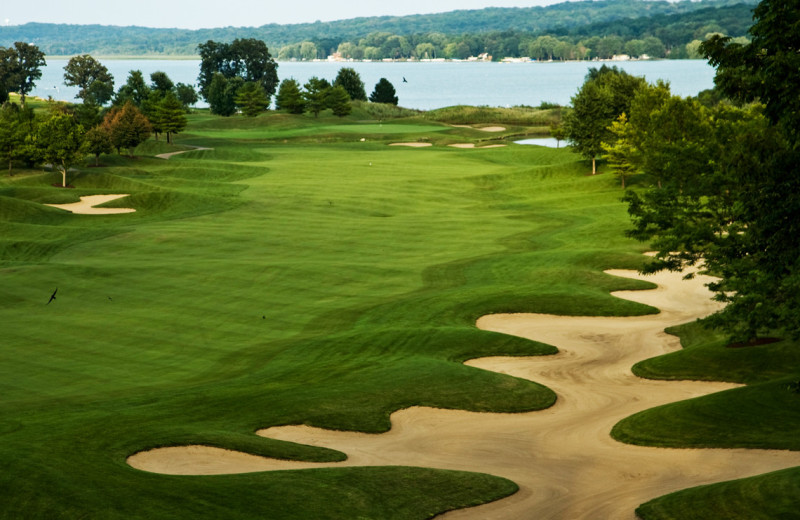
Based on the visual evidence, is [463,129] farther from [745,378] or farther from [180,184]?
[745,378]

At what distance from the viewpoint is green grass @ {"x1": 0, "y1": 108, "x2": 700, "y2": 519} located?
763 inches

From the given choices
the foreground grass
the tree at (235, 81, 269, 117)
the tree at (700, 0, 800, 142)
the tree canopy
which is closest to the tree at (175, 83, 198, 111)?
the tree at (235, 81, 269, 117)

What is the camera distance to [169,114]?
378ft

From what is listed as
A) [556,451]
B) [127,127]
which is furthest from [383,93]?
[556,451]

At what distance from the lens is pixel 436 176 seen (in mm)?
92000

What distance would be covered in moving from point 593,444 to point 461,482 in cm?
559

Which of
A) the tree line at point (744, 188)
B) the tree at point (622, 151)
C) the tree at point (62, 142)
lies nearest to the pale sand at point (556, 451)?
the tree line at point (744, 188)

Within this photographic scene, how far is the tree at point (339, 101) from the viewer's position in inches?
6139

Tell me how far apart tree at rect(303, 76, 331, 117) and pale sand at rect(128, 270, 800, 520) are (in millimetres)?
126704

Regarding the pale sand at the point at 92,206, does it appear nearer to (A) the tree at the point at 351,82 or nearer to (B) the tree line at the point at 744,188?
(B) the tree line at the point at 744,188

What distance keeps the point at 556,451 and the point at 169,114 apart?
326ft

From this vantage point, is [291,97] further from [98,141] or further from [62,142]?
[62,142]

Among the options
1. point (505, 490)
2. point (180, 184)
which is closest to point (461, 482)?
point (505, 490)

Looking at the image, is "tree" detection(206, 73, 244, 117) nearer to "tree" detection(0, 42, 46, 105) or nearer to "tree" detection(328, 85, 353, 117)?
"tree" detection(328, 85, 353, 117)
